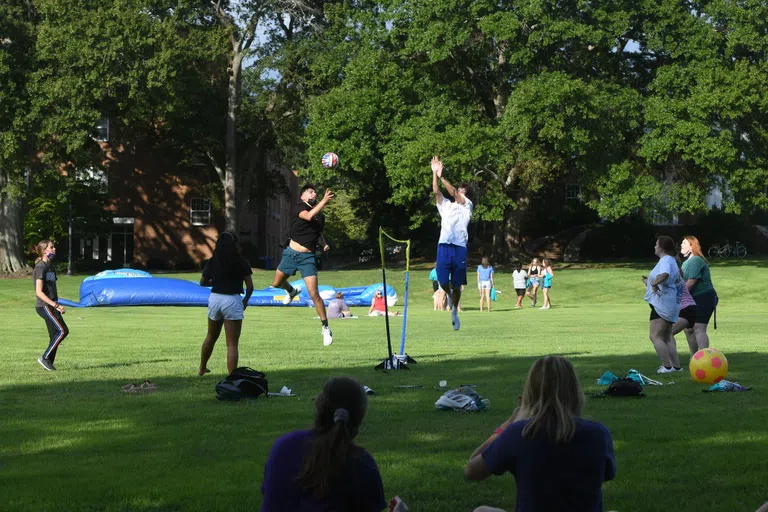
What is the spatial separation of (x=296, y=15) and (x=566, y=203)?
26.2m

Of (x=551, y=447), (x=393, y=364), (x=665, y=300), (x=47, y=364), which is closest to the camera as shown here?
(x=551, y=447)

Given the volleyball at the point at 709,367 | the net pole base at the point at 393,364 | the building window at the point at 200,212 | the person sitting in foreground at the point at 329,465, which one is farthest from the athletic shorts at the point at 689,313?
the building window at the point at 200,212

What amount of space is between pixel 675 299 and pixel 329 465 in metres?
10.7

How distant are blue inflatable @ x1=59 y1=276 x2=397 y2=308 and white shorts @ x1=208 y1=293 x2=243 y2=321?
24757 mm

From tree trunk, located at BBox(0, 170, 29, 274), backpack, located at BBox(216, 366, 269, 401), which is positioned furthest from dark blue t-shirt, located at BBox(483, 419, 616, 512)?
tree trunk, located at BBox(0, 170, 29, 274)

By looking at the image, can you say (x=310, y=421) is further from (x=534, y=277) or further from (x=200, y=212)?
(x=200, y=212)

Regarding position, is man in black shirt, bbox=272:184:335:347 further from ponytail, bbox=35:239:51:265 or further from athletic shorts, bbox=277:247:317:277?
ponytail, bbox=35:239:51:265

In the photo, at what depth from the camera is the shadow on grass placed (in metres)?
7.11

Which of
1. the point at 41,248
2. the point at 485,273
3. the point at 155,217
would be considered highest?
the point at 155,217

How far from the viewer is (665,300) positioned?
14508mm

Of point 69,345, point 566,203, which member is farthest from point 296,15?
point 69,345

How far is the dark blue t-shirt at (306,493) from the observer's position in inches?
186

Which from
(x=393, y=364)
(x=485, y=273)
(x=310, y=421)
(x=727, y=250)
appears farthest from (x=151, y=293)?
(x=727, y=250)

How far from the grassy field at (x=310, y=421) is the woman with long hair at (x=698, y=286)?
74 centimetres
